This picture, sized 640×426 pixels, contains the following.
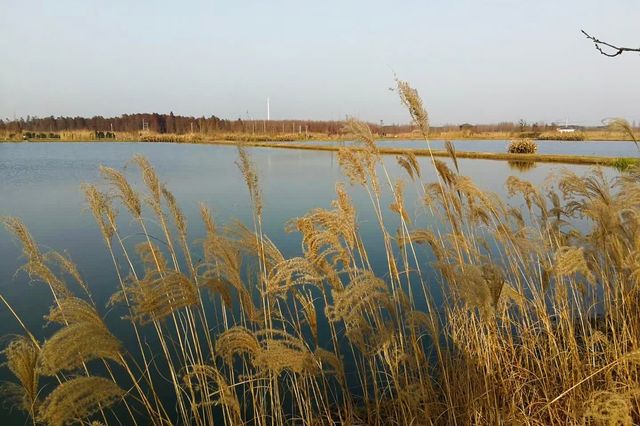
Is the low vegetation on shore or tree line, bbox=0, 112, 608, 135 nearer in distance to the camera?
the low vegetation on shore

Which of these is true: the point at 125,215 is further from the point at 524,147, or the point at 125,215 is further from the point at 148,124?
the point at 148,124

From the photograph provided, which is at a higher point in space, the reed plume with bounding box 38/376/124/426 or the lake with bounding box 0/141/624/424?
the reed plume with bounding box 38/376/124/426

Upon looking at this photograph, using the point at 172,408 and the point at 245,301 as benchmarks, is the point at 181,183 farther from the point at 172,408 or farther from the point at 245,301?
the point at 245,301

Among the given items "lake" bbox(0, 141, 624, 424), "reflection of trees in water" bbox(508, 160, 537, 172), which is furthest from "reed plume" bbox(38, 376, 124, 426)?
"reflection of trees in water" bbox(508, 160, 537, 172)

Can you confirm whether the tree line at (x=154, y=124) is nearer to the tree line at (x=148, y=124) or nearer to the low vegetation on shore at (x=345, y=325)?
the tree line at (x=148, y=124)

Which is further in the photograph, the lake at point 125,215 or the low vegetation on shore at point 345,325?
the lake at point 125,215

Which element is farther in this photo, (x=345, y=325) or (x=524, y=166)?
(x=524, y=166)

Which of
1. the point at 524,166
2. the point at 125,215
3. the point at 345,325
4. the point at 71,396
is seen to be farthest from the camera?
the point at 524,166

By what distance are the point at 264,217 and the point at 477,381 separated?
7.29m

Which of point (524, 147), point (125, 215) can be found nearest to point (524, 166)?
point (524, 147)

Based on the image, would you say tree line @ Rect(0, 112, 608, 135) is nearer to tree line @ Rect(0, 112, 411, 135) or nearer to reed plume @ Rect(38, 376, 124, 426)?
tree line @ Rect(0, 112, 411, 135)

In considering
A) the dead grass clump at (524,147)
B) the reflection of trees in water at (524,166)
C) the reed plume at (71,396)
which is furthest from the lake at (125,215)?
the dead grass clump at (524,147)

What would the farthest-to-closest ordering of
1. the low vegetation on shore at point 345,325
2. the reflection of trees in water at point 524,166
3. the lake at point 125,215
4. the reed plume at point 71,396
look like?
the reflection of trees in water at point 524,166, the lake at point 125,215, the low vegetation on shore at point 345,325, the reed plume at point 71,396

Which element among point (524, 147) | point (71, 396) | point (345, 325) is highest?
point (524, 147)
